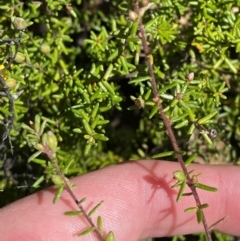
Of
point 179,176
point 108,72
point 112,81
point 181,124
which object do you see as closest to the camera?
point 179,176

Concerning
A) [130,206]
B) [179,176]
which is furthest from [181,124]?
[130,206]

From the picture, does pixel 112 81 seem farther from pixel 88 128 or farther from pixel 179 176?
pixel 179 176

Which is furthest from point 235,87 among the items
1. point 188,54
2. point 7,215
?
point 7,215

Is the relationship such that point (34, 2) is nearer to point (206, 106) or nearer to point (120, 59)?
point (120, 59)

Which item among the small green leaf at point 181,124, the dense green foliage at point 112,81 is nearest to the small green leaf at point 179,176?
the dense green foliage at point 112,81

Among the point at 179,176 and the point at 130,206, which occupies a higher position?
the point at 179,176

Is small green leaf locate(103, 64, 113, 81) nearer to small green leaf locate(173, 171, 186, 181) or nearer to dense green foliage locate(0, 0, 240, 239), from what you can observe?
dense green foliage locate(0, 0, 240, 239)
